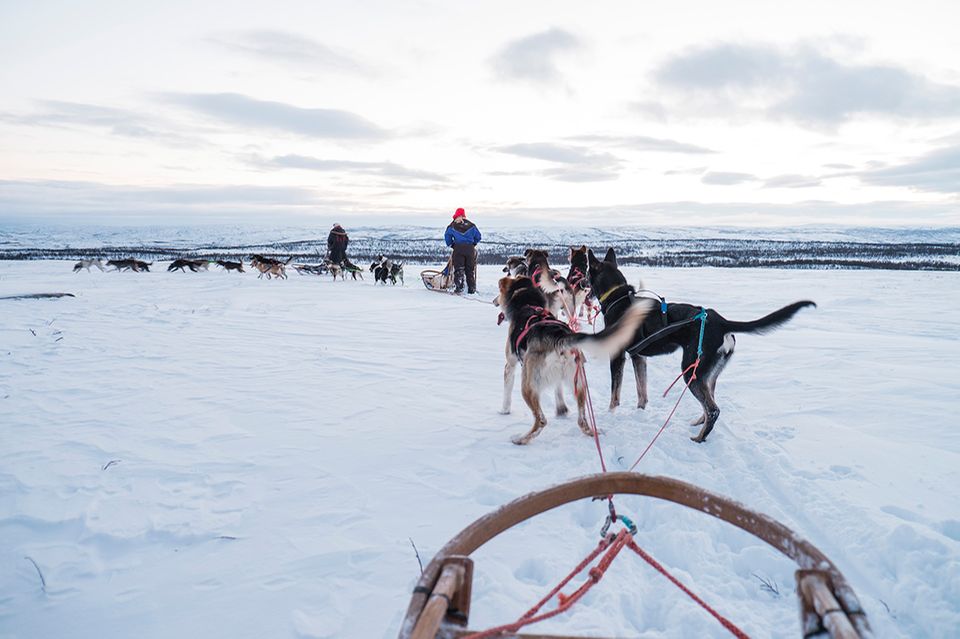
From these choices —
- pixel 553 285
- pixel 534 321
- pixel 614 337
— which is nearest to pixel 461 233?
pixel 553 285

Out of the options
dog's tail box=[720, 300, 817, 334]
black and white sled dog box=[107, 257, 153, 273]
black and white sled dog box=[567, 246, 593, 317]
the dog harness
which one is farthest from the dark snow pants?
black and white sled dog box=[107, 257, 153, 273]

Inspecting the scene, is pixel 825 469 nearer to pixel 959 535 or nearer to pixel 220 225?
pixel 959 535

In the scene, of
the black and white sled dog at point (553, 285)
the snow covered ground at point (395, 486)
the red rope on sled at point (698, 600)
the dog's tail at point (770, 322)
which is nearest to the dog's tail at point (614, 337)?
the snow covered ground at point (395, 486)

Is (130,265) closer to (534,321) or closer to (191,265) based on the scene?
(191,265)

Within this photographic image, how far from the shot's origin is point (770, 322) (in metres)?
3.26

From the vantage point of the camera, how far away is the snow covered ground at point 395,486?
6.30 ft

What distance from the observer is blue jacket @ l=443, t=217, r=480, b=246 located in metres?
12.4

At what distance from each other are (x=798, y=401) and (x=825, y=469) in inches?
60.8

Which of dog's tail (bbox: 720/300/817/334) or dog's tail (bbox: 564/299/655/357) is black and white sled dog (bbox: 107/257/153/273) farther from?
dog's tail (bbox: 720/300/817/334)

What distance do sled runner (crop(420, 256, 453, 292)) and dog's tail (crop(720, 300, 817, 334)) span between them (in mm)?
10116

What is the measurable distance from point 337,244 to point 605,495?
17.3 metres

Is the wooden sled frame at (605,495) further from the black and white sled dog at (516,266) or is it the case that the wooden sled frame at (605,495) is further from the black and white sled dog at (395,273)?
the black and white sled dog at (395,273)

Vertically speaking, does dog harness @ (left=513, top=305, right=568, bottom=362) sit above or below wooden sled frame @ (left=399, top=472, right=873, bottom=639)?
above

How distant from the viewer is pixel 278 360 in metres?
5.70
